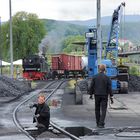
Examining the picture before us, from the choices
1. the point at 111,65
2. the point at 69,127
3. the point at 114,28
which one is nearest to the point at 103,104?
the point at 69,127

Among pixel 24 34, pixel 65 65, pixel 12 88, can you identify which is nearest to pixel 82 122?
pixel 12 88

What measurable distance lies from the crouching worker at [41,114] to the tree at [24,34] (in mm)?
83812

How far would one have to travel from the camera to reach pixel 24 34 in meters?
104

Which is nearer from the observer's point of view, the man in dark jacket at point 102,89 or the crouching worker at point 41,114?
the crouching worker at point 41,114

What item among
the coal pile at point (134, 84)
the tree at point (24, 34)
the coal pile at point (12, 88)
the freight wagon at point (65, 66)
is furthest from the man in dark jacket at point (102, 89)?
the tree at point (24, 34)

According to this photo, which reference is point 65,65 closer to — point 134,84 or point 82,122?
point 134,84

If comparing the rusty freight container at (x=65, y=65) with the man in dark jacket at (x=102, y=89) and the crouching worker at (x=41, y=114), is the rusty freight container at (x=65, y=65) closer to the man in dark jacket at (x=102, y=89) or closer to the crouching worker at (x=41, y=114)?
the man in dark jacket at (x=102, y=89)

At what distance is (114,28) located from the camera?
133ft

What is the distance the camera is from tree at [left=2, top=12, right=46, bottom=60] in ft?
338

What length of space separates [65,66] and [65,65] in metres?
0.34

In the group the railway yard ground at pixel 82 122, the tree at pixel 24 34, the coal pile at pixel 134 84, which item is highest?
the tree at pixel 24 34

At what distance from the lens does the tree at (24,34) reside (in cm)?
10300

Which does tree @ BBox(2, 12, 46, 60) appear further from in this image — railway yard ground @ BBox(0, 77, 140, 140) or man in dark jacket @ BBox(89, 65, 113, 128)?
man in dark jacket @ BBox(89, 65, 113, 128)

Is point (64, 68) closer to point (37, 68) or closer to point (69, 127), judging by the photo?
point (37, 68)
